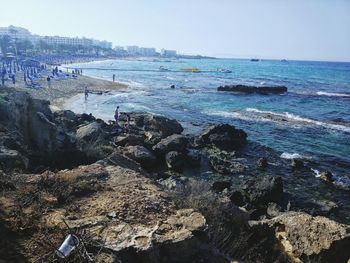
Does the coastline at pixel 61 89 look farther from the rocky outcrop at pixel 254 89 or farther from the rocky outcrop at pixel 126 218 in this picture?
the rocky outcrop at pixel 126 218

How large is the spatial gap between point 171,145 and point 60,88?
32.7m

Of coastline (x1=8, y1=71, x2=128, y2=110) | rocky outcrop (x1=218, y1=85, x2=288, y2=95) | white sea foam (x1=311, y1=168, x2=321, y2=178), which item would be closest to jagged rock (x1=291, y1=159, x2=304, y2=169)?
white sea foam (x1=311, y1=168, x2=321, y2=178)

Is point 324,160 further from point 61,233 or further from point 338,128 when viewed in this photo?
point 61,233

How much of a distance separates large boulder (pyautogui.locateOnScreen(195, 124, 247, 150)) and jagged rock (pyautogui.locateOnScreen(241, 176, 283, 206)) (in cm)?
787

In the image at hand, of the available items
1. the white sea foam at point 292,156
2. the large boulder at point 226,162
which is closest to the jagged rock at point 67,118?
the large boulder at point 226,162

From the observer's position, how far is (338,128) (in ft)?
109

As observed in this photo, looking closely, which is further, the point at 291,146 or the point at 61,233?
the point at 291,146

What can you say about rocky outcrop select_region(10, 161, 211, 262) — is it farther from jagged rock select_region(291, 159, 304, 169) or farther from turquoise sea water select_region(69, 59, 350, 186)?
turquoise sea water select_region(69, 59, 350, 186)

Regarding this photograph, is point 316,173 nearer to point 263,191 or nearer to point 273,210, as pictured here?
point 263,191

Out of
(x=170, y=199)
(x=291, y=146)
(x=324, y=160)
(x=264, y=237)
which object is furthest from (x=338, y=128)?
(x=170, y=199)

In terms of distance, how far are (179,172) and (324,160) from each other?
9537 mm

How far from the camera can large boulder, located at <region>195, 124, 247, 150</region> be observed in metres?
25.9

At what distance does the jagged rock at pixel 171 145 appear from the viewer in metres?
22.8

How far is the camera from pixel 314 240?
9258 mm
